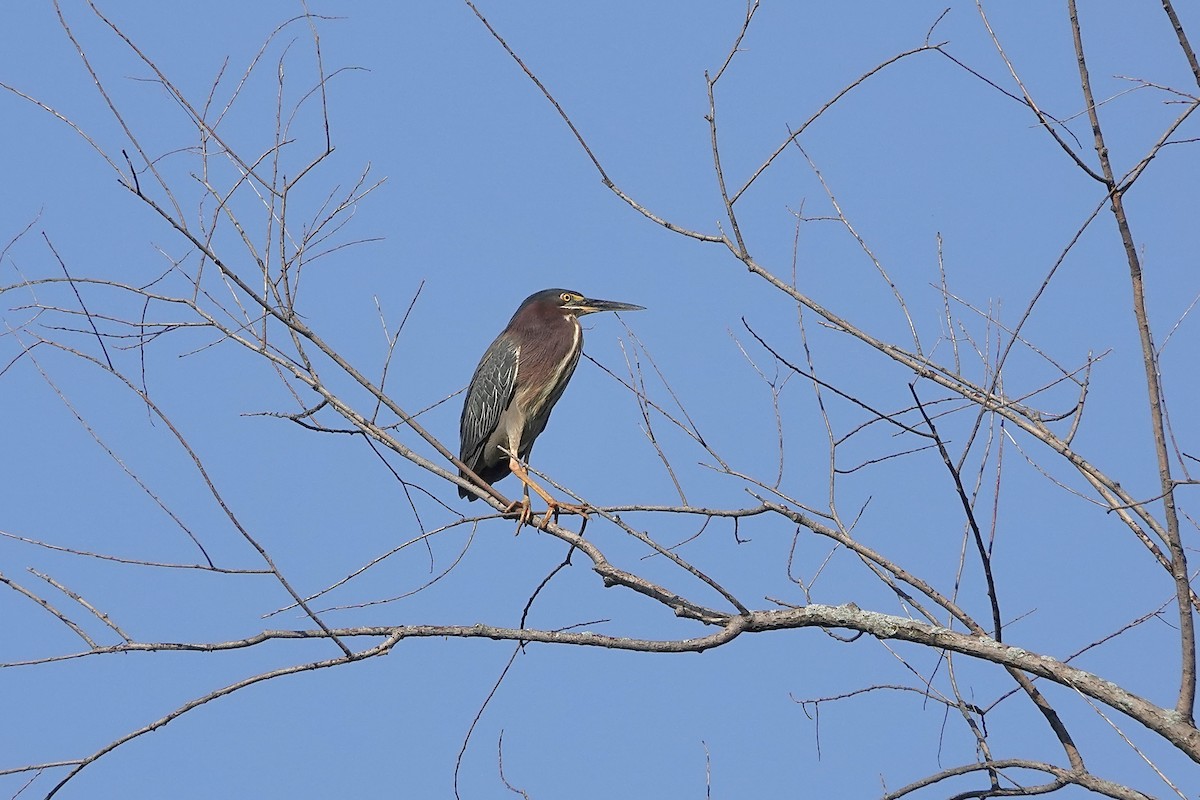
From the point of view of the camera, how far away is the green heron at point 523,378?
6.71 m

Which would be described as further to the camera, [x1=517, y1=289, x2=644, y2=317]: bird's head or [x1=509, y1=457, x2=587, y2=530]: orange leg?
[x1=517, y1=289, x2=644, y2=317]: bird's head

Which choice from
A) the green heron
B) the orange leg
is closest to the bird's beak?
the green heron

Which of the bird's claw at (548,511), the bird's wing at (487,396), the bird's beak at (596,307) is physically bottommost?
the bird's claw at (548,511)

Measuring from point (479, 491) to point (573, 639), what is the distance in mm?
1020

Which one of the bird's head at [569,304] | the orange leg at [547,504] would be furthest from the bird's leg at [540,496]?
the bird's head at [569,304]

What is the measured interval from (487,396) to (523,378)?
0.30 meters

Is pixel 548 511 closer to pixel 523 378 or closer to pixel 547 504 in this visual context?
pixel 547 504

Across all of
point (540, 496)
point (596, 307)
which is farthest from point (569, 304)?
point (540, 496)

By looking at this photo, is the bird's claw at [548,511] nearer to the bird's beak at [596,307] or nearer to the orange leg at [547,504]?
the orange leg at [547,504]

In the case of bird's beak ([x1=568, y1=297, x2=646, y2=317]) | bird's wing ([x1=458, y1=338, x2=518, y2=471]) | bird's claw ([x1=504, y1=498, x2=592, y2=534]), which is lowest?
bird's claw ([x1=504, y1=498, x2=592, y2=534])

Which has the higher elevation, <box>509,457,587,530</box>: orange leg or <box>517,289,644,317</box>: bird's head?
<box>517,289,644,317</box>: bird's head

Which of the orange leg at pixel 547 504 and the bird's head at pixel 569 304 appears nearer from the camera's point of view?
the orange leg at pixel 547 504

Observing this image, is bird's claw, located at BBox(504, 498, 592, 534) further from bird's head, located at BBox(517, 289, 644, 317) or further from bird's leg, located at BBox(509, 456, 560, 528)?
bird's head, located at BBox(517, 289, 644, 317)

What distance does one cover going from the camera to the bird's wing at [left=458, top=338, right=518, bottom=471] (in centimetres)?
674
